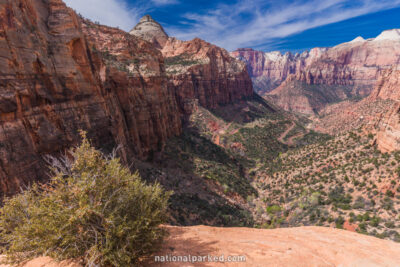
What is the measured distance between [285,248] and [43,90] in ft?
74.6

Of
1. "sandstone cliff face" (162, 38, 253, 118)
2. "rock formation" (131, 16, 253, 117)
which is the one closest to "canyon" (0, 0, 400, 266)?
"rock formation" (131, 16, 253, 117)

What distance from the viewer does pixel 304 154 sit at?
46.8 m

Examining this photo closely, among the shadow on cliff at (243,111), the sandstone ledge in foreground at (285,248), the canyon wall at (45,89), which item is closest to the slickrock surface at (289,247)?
the sandstone ledge in foreground at (285,248)

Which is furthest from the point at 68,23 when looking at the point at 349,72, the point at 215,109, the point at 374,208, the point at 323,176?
the point at 349,72

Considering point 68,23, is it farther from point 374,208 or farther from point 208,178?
point 374,208

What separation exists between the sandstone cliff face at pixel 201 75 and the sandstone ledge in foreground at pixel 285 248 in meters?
65.3

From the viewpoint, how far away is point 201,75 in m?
81.4

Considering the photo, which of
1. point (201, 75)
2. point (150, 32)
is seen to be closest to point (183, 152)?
point (201, 75)

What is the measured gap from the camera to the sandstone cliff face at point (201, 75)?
248ft

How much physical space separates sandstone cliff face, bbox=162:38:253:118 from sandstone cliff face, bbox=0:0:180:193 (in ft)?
163

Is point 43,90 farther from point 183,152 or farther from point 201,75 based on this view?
point 201,75

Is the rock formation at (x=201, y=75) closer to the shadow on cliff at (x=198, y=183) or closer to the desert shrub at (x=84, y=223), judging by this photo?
the shadow on cliff at (x=198, y=183)

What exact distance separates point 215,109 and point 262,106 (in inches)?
1226

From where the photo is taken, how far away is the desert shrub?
6.32 m
